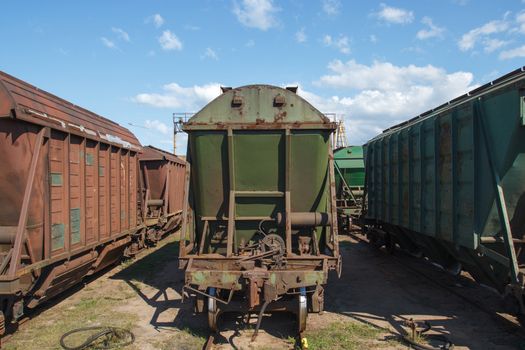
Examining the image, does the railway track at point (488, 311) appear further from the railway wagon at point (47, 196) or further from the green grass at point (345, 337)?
the railway wagon at point (47, 196)

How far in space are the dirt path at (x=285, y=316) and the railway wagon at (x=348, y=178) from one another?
579cm

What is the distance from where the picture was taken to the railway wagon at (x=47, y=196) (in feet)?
19.0

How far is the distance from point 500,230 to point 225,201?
4090mm

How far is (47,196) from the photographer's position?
6.32 m

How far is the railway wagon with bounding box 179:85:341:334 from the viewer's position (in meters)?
6.24

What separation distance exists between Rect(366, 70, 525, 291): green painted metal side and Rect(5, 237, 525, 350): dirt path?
0.83 metres

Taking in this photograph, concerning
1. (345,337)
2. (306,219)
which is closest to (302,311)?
(345,337)

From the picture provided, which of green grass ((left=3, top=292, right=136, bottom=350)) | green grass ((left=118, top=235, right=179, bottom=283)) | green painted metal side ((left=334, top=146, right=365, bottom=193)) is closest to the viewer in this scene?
green grass ((left=3, top=292, right=136, bottom=350))

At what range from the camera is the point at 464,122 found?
6.26 metres

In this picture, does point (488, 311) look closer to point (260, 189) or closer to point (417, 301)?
point (417, 301)

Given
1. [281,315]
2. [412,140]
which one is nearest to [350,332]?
[281,315]

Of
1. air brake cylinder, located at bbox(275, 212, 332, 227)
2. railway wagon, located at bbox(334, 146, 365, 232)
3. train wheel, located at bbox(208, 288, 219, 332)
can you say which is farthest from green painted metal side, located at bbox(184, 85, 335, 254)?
railway wagon, located at bbox(334, 146, 365, 232)

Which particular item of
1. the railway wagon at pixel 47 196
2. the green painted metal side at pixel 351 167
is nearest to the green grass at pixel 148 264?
the railway wagon at pixel 47 196

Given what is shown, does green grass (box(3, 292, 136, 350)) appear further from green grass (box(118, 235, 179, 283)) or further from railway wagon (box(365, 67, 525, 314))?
railway wagon (box(365, 67, 525, 314))
